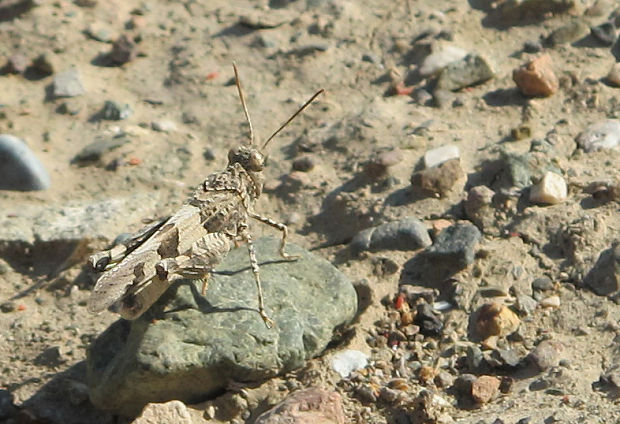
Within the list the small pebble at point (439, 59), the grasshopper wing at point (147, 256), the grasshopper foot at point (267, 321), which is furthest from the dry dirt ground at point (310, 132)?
the grasshopper wing at point (147, 256)

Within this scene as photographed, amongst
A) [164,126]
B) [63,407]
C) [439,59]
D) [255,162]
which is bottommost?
[63,407]

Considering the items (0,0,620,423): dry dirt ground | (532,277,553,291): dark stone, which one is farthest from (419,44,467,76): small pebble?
(532,277,553,291): dark stone

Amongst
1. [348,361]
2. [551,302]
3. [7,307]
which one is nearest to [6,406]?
[7,307]

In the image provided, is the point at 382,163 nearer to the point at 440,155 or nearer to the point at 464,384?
the point at 440,155

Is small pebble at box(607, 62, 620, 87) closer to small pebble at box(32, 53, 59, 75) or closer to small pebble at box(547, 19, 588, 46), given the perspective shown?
small pebble at box(547, 19, 588, 46)

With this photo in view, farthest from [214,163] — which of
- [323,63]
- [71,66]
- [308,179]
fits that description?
[71,66]

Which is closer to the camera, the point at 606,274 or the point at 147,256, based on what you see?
the point at 147,256
